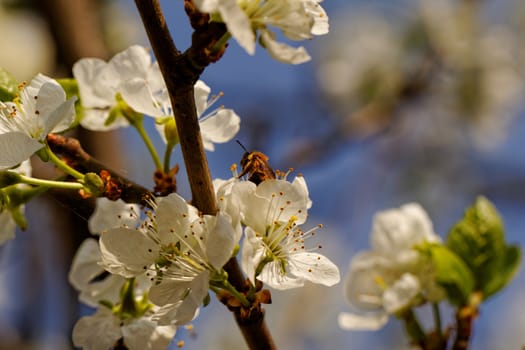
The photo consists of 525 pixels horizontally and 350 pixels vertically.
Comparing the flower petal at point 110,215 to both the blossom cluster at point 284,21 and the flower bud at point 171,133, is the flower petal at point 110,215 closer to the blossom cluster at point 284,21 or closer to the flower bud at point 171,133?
the flower bud at point 171,133

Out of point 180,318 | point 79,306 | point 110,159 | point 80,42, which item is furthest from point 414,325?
point 80,42

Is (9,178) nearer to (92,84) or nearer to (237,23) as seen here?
(92,84)

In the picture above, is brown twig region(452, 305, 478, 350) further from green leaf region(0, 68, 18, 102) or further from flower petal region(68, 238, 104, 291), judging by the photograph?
green leaf region(0, 68, 18, 102)

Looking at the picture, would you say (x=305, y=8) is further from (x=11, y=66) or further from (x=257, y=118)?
(x=11, y=66)

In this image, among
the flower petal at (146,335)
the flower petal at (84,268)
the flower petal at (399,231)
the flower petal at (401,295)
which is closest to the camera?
the flower petal at (146,335)

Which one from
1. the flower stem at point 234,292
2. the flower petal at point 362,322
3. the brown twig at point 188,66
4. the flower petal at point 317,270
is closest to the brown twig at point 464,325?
the flower petal at point 362,322
